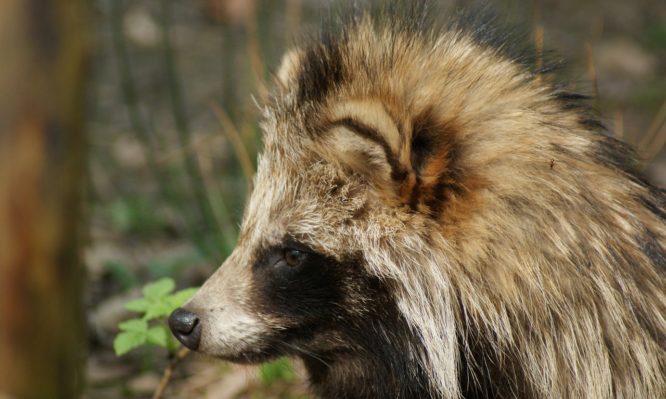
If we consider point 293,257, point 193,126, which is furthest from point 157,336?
point 193,126

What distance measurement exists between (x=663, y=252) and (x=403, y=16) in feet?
4.03

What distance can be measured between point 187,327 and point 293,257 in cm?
44

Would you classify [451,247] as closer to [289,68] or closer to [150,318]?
[289,68]

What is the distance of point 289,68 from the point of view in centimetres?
364

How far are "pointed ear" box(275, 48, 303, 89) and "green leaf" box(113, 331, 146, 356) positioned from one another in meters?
1.08

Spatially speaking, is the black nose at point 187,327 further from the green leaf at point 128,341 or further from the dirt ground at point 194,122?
the dirt ground at point 194,122

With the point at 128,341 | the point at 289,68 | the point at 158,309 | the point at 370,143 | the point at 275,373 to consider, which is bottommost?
the point at 275,373

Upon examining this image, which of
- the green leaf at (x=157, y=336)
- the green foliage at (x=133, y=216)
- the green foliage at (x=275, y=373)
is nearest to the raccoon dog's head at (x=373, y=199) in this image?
the green leaf at (x=157, y=336)

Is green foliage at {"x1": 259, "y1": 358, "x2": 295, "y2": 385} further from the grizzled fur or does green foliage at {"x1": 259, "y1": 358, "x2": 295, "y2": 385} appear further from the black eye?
the black eye

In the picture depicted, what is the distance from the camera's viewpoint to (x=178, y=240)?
22.2 ft

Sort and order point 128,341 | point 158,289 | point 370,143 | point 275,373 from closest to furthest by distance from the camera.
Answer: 1. point 370,143
2. point 128,341
3. point 158,289
4. point 275,373

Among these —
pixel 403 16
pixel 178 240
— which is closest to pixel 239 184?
pixel 178 240

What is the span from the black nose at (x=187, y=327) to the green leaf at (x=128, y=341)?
0.29 m

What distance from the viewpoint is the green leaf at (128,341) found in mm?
3459
